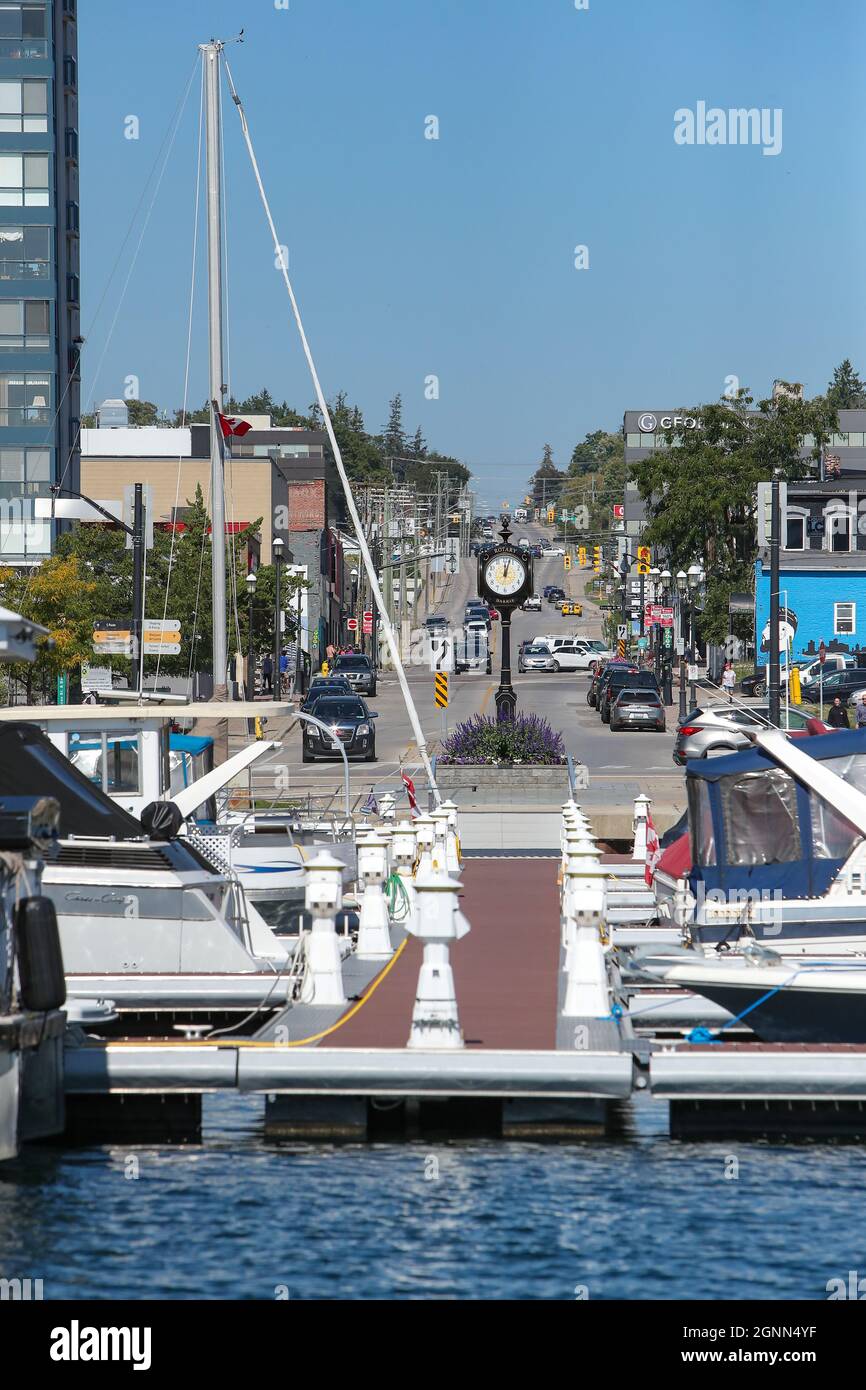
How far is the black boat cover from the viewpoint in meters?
17.9

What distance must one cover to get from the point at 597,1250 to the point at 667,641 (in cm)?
7866

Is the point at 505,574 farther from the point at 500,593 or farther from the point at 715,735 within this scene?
the point at 715,735

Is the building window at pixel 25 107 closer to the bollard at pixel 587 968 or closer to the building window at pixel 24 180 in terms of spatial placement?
the building window at pixel 24 180

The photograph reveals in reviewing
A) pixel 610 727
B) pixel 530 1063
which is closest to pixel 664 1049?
pixel 530 1063

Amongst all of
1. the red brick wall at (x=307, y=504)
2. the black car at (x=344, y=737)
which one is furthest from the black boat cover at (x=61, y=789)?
the red brick wall at (x=307, y=504)

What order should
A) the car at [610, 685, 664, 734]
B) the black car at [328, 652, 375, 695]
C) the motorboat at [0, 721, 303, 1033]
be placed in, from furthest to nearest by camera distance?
1. the black car at [328, 652, 375, 695]
2. the car at [610, 685, 664, 734]
3. the motorboat at [0, 721, 303, 1033]

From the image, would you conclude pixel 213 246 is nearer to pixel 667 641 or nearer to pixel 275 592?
pixel 275 592

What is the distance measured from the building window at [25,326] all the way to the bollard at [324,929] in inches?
2376

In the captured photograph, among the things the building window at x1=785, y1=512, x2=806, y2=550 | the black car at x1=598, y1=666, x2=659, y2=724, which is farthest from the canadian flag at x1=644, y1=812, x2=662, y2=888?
the building window at x1=785, y1=512, x2=806, y2=550

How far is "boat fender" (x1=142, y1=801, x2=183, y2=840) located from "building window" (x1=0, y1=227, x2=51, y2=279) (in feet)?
189

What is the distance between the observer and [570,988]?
15.5 meters

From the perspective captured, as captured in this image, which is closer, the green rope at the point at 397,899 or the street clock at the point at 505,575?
the green rope at the point at 397,899

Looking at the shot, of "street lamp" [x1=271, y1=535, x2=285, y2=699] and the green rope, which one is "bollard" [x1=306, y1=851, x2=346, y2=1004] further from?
"street lamp" [x1=271, y1=535, x2=285, y2=699]

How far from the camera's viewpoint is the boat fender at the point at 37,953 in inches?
503
